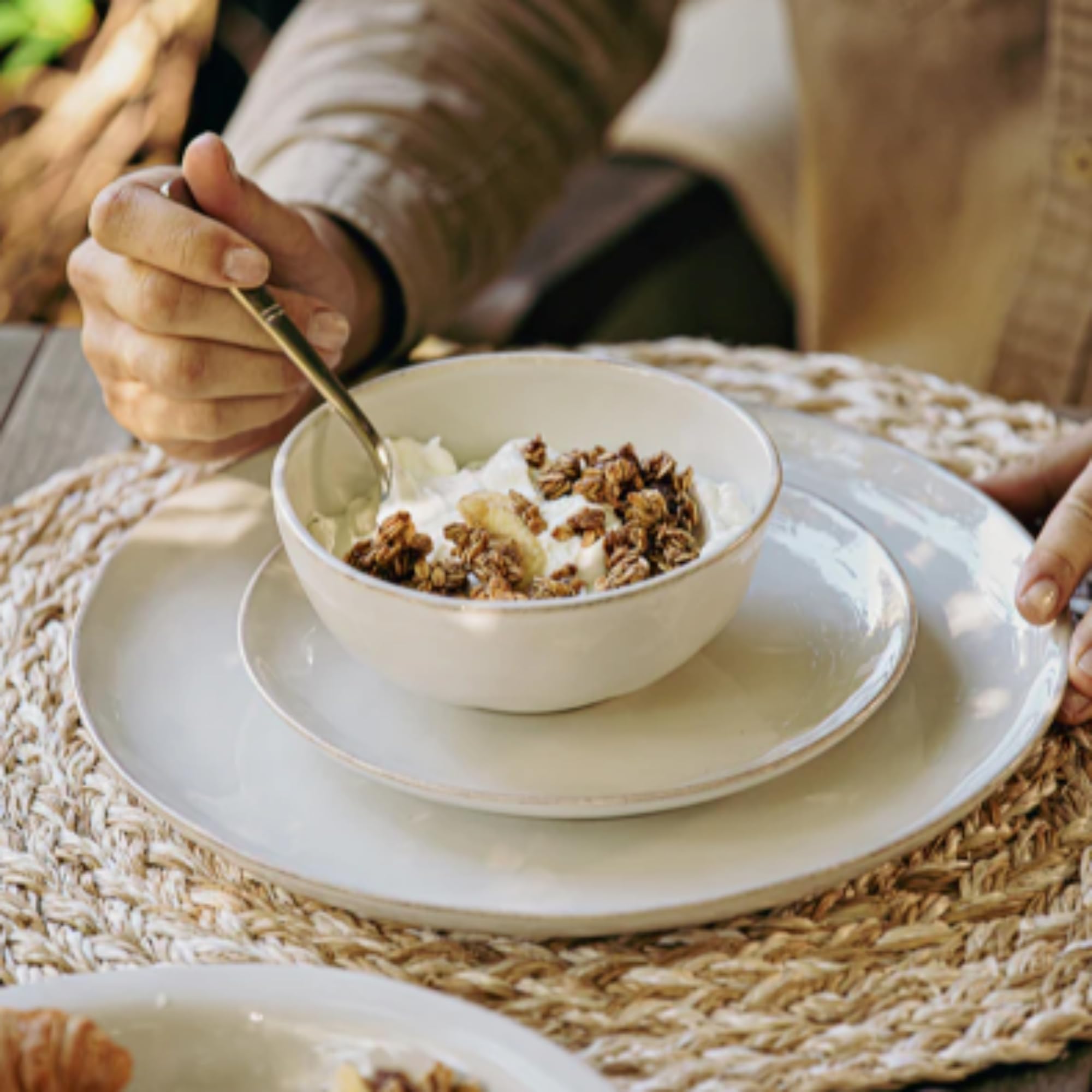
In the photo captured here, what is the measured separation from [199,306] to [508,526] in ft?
0.93

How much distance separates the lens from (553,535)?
2.62ft

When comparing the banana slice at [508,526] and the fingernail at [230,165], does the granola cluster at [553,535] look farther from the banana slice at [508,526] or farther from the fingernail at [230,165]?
the fingernail at [230,165]

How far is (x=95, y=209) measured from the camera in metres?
0.89

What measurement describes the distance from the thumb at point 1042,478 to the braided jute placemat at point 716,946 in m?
0.23

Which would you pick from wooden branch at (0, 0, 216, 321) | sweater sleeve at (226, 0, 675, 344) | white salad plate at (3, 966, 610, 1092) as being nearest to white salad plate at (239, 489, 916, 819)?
white salad plate at (3, 966, 610, 1092)

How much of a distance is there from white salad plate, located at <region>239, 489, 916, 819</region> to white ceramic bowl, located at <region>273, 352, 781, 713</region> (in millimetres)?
25

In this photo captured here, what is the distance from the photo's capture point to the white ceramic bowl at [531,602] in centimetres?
68

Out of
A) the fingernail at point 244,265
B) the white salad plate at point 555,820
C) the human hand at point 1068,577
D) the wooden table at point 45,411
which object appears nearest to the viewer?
the white salad plate at point 555,820

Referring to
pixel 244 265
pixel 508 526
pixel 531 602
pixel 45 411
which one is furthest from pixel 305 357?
pixel 45 411

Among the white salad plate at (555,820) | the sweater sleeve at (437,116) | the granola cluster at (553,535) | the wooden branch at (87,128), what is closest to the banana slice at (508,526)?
the granola cluster at (553,535)

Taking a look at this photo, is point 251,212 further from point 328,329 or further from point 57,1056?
point 57,1056

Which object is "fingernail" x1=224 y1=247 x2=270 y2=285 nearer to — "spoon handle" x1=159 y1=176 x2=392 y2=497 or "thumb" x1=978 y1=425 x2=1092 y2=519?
"spoon handle" x1=159 y1=176 x2=392 y2=497

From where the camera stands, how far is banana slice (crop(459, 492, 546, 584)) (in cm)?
79

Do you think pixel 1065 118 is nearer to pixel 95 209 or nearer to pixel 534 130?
pixel 534 130
